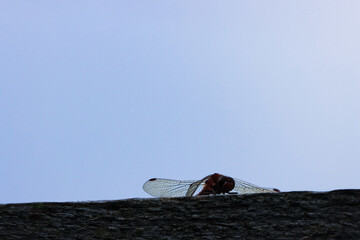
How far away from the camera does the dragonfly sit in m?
2.78

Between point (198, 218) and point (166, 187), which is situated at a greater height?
point (166, 187)

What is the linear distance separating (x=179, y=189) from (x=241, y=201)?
1256 millimetres

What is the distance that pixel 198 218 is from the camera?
1.72 meters

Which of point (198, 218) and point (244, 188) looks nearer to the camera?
point (198, 218)

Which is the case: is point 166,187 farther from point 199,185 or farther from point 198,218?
point 198,218

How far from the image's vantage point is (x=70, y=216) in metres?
1.71

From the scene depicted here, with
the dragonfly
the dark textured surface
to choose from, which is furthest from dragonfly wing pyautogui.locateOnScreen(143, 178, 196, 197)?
the dark textured surface

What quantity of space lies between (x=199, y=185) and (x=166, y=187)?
34 centimetres

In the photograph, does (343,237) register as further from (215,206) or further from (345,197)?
(215,206)

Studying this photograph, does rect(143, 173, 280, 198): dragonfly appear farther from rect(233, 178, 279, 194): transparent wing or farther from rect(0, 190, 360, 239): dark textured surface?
rect(0, 190, 360, 239): dark textured surface

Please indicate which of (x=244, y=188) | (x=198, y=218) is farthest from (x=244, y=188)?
(x=198, y=218)

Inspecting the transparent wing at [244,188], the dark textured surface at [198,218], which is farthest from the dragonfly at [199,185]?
the dark textured surface at [198,218]

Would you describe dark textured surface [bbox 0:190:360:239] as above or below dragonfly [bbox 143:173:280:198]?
below

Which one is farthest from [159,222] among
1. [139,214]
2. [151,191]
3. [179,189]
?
[151,191]
